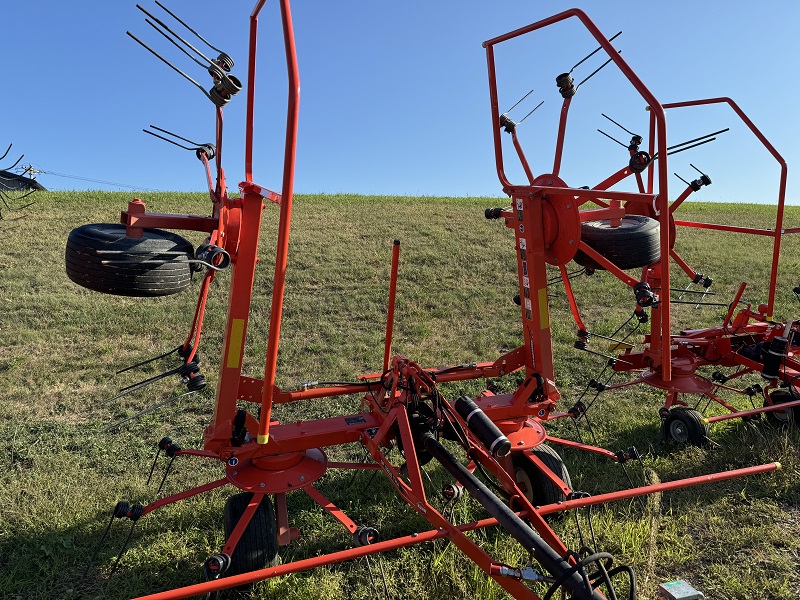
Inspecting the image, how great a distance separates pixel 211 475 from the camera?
5.14 metres

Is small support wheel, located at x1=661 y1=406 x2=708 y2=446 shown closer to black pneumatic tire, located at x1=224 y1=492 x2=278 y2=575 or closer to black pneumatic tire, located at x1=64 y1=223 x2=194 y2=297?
black pneumatic tire, located at x1=224 y1=492 x2=278 y2=575

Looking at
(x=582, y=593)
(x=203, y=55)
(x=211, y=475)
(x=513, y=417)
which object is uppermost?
(x=203, y=55)

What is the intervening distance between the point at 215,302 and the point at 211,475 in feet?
19.2

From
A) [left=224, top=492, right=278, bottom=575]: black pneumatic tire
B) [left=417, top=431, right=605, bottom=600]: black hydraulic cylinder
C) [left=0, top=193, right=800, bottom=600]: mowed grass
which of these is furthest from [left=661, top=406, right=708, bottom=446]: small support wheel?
[left=224, top=492, right=278, bottom=575]: black pneumatic tire

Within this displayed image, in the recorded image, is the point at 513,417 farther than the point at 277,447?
Yes

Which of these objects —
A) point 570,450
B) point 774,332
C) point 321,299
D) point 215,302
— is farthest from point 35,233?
point 774,332

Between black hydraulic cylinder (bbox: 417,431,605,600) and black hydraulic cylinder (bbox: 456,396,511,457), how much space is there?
23 centimetres

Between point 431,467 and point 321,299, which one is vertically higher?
point 321,299

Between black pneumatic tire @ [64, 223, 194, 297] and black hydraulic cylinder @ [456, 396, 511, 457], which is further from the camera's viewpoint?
black hydraulic cylinder @ [456, 396, 511, 457]

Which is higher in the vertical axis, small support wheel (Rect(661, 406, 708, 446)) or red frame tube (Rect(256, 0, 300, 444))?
red frame tube (Rect(256, 0, 300, 444))

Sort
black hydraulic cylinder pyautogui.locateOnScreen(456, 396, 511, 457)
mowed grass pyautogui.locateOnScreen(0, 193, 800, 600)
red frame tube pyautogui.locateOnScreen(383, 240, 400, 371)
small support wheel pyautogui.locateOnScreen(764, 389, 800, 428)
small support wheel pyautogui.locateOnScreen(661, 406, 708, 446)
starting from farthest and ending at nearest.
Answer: small support wheel pyautogui.locateOnScreen(764, 389, 800, 428) → small support wheel pyautogui.locateOnScreen(661, 406, 708, 446) → red frame tube pyautogui.locateOnScreen(383, 240, 400, 371) → mowed grass pyautogui.locateOnScreen(0, 193, 800, 600) → black hydraulic cylinder pyautogui.locateOnScreen(456, 396, 511, 457)

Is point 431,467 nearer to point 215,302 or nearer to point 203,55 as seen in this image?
point 203,55

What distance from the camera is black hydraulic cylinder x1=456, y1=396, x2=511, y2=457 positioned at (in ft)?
11.0

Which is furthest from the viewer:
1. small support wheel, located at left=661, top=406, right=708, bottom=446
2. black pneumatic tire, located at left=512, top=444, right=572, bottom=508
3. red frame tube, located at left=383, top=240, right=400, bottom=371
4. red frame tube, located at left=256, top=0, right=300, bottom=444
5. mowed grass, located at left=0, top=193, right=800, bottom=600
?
small support wheel, located at left=661, top=406, right=708, bottom=446
